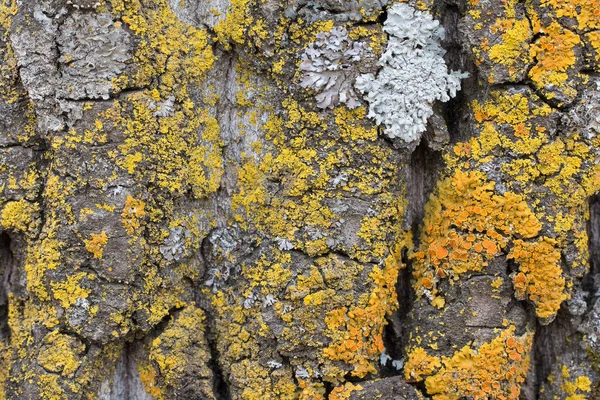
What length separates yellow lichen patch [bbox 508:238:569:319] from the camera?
199 centimetres

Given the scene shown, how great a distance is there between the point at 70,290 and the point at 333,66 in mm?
1254

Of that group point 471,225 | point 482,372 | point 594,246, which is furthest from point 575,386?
point 471,225

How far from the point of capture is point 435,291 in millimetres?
2084

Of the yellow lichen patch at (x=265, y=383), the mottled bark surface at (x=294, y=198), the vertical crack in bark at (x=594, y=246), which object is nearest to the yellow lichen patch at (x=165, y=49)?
the mottled bark surface at (x=294, y=198)

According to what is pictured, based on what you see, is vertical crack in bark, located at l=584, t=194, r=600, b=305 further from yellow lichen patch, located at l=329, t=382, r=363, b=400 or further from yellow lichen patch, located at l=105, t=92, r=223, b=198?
yellow lichen patch, located at l=105, t=92, r=223, b=198

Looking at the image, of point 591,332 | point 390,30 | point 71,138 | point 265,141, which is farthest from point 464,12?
point 71,138

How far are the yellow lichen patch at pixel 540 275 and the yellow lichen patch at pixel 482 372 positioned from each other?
142 millimetres

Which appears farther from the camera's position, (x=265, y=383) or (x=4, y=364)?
(x=4, y=364)

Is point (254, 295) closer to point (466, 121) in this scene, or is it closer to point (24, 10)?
point (466, 121)

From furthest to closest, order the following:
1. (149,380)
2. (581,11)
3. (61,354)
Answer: (149,380), (61,354), (581,11)

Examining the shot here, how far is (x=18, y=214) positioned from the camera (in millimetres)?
2092

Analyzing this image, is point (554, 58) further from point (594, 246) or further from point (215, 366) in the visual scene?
point (215, 366)

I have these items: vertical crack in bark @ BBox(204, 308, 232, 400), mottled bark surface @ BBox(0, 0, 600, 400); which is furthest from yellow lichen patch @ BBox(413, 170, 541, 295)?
vertical crack in bark @ BBox(204, 308, 232, 400)

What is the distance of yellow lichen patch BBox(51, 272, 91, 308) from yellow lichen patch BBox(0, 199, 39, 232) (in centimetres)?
28
